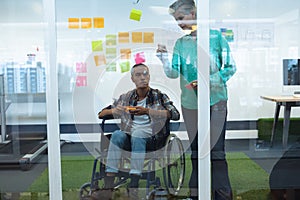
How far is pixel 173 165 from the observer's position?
2.97m

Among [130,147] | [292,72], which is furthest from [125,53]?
[292,72]

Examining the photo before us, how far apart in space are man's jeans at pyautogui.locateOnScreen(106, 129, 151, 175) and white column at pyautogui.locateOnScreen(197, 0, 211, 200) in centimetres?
45

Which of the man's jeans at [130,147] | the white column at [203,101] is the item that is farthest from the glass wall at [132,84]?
the man's jeans at [130,147]

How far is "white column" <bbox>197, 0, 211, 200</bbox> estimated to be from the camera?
2.52m

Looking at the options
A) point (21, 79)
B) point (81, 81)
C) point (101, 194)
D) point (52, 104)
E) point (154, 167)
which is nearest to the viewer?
point (52, 104)

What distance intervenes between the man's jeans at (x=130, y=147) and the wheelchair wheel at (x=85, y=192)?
0.35m

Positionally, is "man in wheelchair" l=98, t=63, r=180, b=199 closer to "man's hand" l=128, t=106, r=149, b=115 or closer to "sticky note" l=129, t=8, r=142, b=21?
"man's hand" l=128, t=106, r=149, b=115

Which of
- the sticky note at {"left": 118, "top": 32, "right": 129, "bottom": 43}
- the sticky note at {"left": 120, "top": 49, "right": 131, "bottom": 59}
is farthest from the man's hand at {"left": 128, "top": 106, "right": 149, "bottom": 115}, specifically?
the sticky note at {"left": 118, "top": 32, "right": 129, "bottom": 43}

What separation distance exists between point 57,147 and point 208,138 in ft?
3.67

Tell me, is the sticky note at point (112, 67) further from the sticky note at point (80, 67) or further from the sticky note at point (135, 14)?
the sticky note at point (135, 14)

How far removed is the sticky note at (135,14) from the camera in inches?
155

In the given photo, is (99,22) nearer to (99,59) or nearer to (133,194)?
(99,59)

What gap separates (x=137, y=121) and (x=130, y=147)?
0.74 feet

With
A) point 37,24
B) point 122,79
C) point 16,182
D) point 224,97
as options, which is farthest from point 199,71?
point 37,24
